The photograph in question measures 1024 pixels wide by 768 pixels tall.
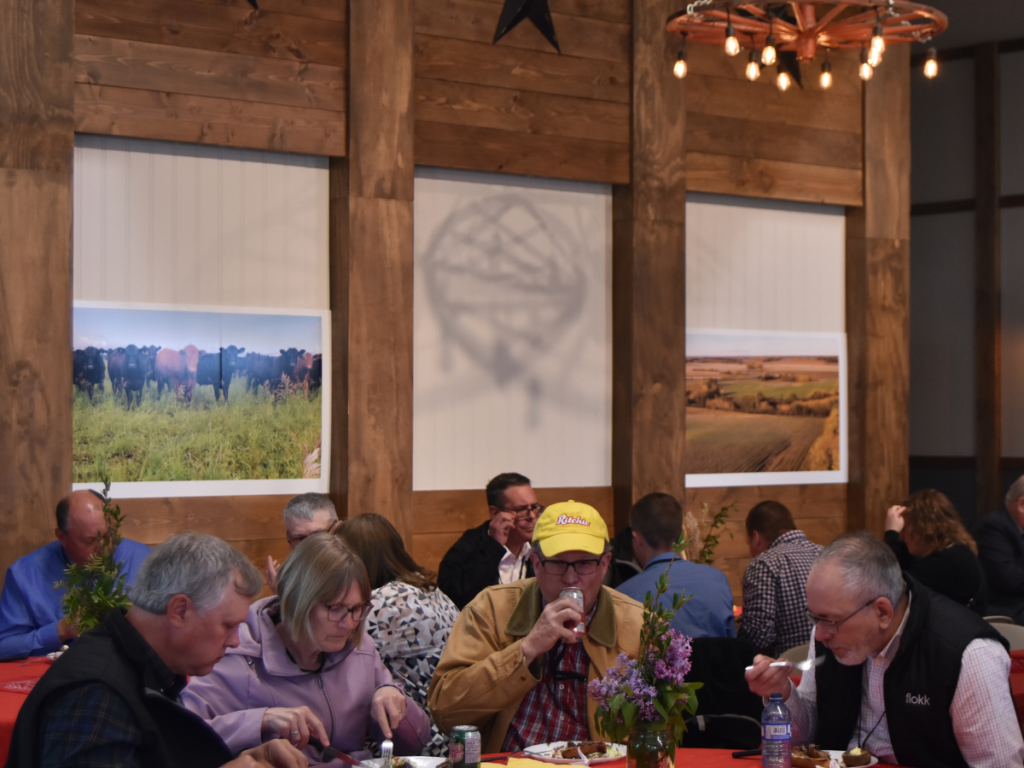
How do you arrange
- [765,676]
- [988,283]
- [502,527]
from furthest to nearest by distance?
[988,283]
[502,527]
[765,676]

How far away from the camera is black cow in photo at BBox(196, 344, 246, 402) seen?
6305 mm

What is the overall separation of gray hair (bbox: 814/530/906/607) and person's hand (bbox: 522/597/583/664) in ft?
2.15

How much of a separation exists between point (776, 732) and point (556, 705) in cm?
71

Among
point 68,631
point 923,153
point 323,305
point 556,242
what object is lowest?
point 68,631

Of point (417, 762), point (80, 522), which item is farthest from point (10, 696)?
point (417, 762)

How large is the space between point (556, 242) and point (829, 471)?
9.14ft

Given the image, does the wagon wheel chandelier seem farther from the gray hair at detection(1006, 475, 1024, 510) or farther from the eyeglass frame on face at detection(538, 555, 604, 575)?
the eyeglass frame on face at detection(538, 555, 604, 575)

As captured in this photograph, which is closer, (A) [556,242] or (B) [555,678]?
(B) [555,678]

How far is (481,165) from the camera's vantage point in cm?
707

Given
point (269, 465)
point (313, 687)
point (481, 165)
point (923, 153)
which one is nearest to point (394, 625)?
point (313, 687)

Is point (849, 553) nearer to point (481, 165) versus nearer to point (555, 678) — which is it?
point (555, 678)

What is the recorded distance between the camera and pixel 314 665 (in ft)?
10.2

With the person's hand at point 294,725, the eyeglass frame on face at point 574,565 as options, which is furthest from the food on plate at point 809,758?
the person's hand at point 294,725

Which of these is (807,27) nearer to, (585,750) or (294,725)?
(585,750)
